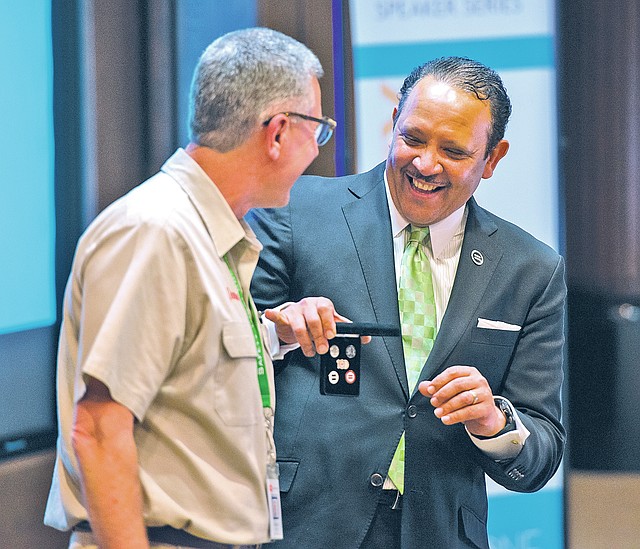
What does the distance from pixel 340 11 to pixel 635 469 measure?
2.60 meters

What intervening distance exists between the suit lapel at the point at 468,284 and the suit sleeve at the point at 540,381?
0.47ft

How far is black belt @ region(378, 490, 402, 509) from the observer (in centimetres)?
208

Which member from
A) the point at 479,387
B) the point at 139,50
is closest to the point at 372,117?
the point at 139,50

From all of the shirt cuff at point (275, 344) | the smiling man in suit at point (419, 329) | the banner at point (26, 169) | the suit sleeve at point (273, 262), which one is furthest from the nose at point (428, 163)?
the banner at point (26, 169)

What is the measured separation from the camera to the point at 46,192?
2816 mm

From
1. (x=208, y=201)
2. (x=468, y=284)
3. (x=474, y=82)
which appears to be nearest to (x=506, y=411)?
(x=468, y=284)

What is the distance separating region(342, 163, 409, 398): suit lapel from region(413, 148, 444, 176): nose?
147 millimetres

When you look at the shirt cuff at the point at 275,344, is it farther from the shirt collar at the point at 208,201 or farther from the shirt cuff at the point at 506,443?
the shirt cuff at the point at 506,443

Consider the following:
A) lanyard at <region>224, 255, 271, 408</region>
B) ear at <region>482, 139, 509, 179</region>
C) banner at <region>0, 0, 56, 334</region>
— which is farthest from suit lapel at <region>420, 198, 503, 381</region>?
banner at <region>0, 0, 56, 334</region>

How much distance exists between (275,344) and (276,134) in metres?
0.52

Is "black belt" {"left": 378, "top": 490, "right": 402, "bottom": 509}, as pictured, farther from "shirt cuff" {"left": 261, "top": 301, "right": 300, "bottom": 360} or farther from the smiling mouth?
the smiling mouth

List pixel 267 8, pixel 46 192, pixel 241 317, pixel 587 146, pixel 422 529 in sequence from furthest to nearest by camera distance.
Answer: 1. pixel 587 146
2. pixel 267 8
3. pixel 46 192
4. pixel 422 529
5. pixel 241 317

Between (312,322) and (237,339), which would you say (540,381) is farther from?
(237,339)

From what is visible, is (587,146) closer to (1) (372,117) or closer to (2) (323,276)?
(1) (372,117)
